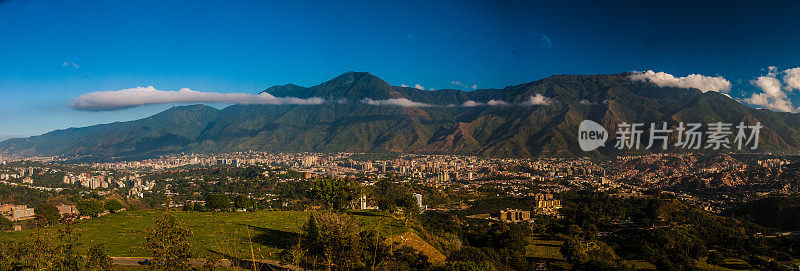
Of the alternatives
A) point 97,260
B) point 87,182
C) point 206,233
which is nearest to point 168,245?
point 97,260

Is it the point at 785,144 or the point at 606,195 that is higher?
the point at 785,144

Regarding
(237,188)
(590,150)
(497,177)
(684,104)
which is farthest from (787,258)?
(684,104)

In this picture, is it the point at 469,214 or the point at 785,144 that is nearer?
the point at 469,214

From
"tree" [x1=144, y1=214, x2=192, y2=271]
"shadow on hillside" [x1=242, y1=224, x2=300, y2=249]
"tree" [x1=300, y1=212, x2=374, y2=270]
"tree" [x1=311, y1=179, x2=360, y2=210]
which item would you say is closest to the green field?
"shadow on hillside" [x1=242, y1=224, x2=300, y2=249]

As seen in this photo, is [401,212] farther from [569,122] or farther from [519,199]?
[569,122]

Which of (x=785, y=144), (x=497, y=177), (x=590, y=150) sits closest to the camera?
(x=497, y=177)

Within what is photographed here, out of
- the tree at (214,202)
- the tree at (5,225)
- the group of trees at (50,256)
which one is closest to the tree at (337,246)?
the group of trees at (50,256)

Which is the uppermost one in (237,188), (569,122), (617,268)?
(569,122)
